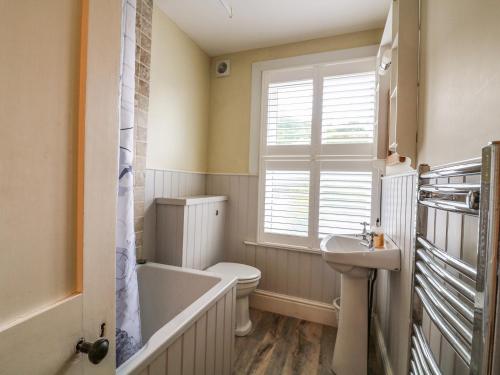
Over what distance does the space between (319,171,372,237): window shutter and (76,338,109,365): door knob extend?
195 centimetres

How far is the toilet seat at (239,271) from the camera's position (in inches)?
76.5

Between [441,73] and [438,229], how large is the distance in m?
0.59

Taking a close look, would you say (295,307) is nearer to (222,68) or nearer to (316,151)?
(316,151)

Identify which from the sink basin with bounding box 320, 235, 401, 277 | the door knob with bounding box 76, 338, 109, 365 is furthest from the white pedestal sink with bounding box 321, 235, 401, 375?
the door knob with bounding box 76, 338, 109, 365

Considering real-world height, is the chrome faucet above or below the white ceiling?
below

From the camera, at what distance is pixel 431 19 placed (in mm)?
1034

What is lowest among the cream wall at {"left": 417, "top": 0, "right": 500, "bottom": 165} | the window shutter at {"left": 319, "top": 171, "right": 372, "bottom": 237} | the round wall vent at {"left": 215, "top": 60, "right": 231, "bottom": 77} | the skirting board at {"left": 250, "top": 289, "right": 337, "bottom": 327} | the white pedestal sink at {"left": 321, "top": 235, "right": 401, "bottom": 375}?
the skirting board at {"left": 250, "top": 289, "right": 337, "bottom": 327}

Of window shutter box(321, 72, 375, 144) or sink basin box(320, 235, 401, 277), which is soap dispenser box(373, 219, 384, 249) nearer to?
sink basin box(320, 235, 401, 277)

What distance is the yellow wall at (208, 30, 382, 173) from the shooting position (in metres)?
2.43

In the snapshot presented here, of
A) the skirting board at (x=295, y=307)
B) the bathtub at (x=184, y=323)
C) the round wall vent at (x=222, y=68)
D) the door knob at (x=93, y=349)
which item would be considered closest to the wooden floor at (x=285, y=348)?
the skirting board at (x=295, y=307)

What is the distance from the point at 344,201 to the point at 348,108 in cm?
82

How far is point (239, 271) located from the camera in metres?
2.08

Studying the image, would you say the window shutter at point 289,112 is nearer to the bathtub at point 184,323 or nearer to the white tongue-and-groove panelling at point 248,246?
the white tongue-and-groove panelling at point 248,246

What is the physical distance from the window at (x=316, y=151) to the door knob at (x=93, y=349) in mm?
1923
